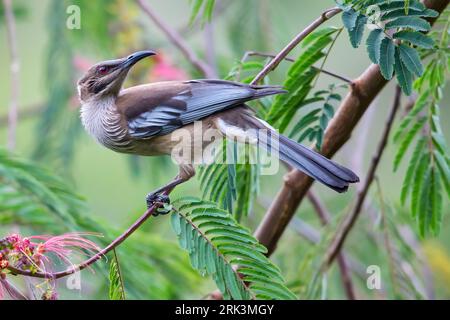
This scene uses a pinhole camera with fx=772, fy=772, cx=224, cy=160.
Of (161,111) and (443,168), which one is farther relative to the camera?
(161,111)

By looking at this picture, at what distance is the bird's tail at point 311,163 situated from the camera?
2.60 metres

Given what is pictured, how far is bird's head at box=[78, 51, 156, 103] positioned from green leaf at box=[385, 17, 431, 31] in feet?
4.79

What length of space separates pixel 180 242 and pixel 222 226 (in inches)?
6.0

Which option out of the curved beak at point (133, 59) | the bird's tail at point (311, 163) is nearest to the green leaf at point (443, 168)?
the bird's tail at point (311, 163)

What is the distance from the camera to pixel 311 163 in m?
2.80

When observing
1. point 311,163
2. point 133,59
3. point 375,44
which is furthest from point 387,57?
point 133,59

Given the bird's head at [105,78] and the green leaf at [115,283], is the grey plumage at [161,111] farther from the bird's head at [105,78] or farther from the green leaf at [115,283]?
the green leaf at [115,283]

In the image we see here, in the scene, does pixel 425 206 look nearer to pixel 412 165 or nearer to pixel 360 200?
pixel 412 165

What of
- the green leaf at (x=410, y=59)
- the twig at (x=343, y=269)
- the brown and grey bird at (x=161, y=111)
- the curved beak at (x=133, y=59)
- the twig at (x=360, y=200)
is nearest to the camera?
the green leaf at (x=410, y=59)

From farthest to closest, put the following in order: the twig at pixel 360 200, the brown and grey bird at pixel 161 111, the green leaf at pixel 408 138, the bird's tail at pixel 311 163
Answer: the twig at pixel 360 200 → the green leaf at pixel 408 138 → the brown and grey bird at pixel 161 111 → the bird's tail at pixel 311 163

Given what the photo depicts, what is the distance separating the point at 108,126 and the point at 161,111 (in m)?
0.27

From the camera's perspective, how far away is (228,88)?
3156 mm

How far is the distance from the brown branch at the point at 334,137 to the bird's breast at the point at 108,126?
2.39 ft
